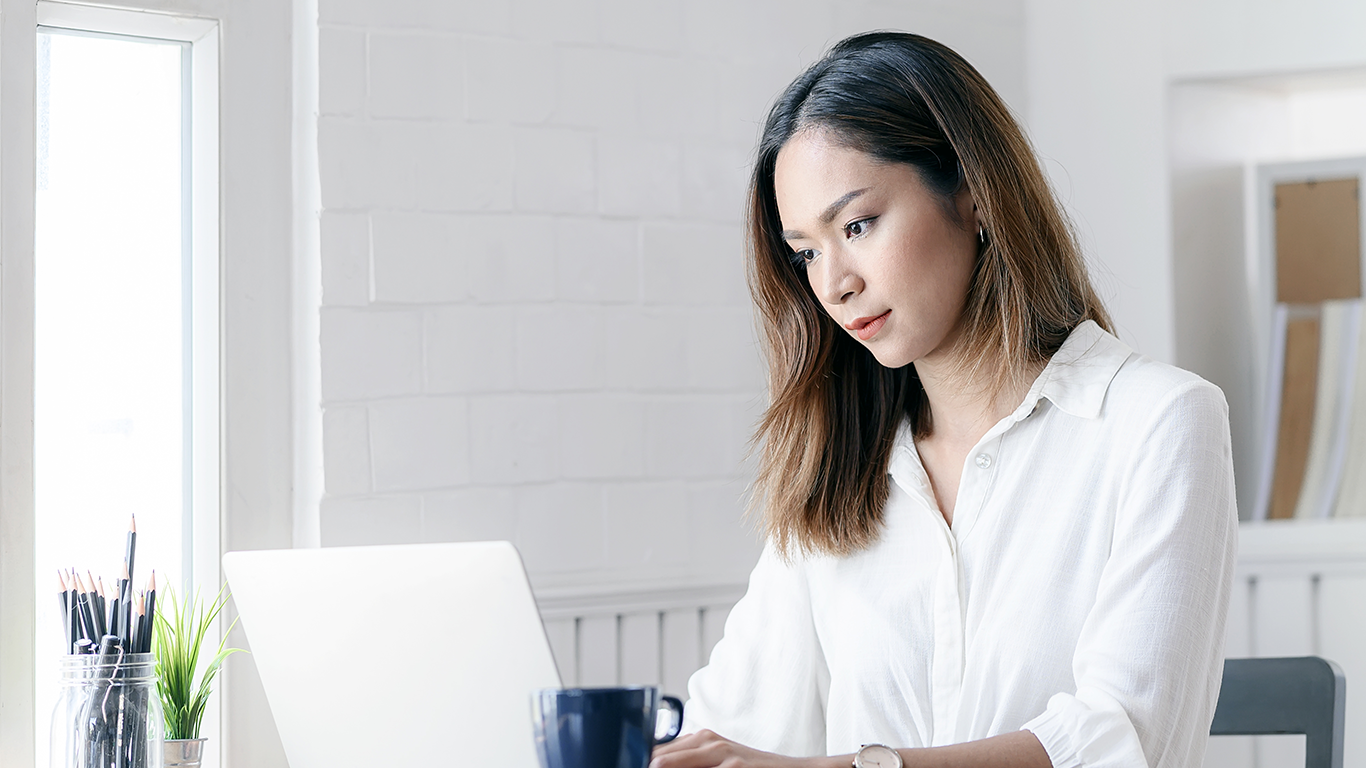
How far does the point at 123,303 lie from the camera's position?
1.70 meters

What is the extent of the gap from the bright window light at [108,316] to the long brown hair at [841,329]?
84cm

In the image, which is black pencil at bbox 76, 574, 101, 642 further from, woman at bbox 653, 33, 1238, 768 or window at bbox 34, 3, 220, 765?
woman at bbox 653, 33, 1238, 768

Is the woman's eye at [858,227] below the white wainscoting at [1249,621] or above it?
above

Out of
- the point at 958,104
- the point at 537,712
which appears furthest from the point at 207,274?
the point at 537,712

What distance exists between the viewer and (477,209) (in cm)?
180

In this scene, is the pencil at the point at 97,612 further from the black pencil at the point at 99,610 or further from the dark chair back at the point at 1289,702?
the dark chair back at the point at 1289,702

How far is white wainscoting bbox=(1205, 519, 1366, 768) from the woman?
3.32ft

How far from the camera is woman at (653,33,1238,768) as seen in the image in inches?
40.3

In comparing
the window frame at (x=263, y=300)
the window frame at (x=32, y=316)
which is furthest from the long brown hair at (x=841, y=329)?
the window frame at (x=32, y=316)

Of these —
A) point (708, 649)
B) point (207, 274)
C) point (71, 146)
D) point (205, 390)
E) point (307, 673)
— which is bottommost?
point (708, 649)

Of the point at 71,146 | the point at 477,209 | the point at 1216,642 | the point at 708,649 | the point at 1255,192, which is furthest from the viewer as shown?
the point at 1255,192

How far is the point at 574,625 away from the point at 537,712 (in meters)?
1.09

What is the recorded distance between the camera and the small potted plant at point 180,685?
1.51m

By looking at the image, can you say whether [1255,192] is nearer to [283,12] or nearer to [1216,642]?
[1216,642]
